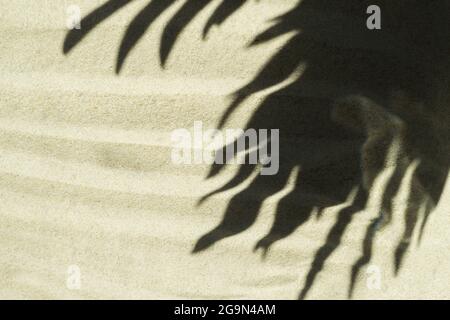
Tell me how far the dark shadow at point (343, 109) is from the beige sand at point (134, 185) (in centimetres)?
3

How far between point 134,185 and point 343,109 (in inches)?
29.5

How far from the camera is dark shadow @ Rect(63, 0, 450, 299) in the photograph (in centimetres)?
153

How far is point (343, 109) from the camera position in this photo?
1550mm

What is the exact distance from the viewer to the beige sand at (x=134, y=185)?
1555 mm

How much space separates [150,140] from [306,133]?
52 cm

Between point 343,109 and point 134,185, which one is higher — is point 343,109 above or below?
above

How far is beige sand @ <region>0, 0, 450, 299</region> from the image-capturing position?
1.55 metres

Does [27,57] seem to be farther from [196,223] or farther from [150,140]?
[196,223]

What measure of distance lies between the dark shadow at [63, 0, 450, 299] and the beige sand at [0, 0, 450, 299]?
3 centimetres

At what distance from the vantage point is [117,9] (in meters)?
1.56

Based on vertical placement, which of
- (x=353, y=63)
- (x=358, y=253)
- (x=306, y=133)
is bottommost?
(x=358, y=253)

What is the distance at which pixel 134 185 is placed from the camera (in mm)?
1633

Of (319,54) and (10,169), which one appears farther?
(10,169)

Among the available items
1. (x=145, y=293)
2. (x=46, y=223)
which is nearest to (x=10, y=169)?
(x=46, y=223)
